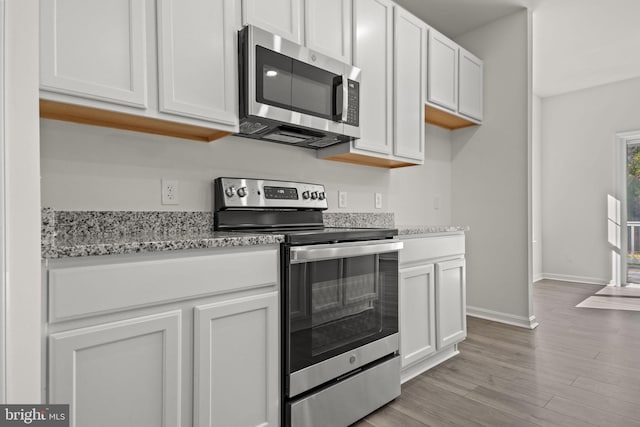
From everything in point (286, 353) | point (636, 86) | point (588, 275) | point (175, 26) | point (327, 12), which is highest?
point (636, 86)

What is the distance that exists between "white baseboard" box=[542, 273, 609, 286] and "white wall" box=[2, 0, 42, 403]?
238 inches

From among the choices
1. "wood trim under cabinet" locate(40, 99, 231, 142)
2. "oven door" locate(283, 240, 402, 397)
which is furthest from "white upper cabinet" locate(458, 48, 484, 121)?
"wood trim under cabinet" locate(40, 99, 231, 142)

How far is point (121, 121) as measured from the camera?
61.4 inches

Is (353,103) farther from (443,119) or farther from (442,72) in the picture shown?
(443,119)

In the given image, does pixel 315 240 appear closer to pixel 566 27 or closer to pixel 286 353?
pixel 286 353

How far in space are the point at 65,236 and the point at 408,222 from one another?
8.15ft

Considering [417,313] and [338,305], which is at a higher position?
[338,305]

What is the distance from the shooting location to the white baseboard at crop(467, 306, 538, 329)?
10.2 ft

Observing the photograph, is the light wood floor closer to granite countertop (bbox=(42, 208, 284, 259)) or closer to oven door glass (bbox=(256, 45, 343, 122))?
granite countertop (bbox=(42, 208, 284, 259))

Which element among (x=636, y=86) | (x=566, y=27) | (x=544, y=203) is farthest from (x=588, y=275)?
(x=566, y=27)

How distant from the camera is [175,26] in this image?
1509mm

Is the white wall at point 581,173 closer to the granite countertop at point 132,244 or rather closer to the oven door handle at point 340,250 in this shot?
the oven door handle at point 340,250

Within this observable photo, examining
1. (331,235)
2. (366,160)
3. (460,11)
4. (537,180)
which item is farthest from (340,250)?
(537,180)

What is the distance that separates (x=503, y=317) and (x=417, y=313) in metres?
1.56
